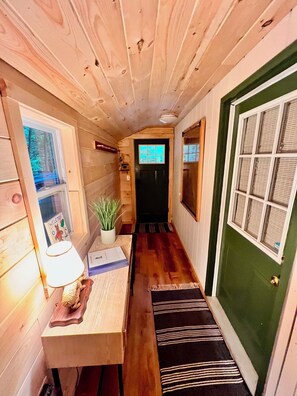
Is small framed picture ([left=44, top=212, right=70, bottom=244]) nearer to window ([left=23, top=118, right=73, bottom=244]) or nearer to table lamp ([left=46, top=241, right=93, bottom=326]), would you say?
window ([left=23, top=118, right=73, bottom=244])

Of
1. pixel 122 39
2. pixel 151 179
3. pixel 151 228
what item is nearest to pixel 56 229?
pixel 122 39

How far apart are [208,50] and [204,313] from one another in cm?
216

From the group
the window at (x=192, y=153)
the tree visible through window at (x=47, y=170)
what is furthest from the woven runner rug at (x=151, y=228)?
the tree visible through window at (x=47, y=170)

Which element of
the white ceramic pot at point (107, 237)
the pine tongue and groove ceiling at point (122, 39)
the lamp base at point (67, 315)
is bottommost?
the lamp base at point (67, 315)

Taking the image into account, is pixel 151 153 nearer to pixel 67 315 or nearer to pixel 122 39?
pixel 122 39

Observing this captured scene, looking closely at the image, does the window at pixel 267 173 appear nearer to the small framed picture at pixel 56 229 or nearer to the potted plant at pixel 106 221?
the potted plant at pixel 106 221

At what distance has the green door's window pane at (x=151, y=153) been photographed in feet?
12.2

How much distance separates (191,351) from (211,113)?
2.14m

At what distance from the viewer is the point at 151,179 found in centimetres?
387

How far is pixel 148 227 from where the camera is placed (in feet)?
12.6

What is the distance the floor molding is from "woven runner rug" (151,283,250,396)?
1.5 inches

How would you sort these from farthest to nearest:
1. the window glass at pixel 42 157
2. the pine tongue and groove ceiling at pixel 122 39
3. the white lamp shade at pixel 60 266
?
1. the window glass at pixel 42 157
2. the white lamp shade at pixel 60 266
3. the pine tongue and groove ceiling at pixel 122 39

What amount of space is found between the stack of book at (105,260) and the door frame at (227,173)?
0.94 metres

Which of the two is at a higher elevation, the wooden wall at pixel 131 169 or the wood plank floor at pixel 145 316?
the wooden wall at pixel 131 169
